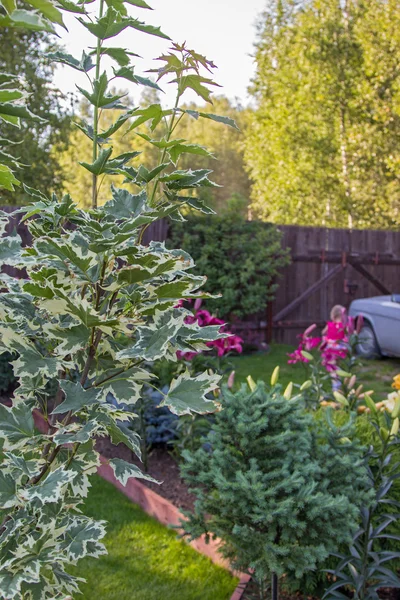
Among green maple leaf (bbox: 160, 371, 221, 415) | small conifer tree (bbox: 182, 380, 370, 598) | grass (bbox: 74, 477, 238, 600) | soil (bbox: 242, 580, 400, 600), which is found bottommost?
grass (bbox: 74, 477, 238, 600)

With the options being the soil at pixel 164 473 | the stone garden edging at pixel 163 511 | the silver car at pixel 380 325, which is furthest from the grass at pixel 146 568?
the silver car at pixel 380 325

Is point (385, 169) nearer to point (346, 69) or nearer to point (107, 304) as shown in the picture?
point (346, 69)

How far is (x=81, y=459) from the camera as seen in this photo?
1538 millimetres

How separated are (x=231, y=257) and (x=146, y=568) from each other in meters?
7.85

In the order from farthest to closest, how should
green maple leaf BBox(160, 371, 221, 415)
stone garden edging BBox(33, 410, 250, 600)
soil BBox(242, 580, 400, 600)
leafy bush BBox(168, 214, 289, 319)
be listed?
leafy bush BBox(168, 214, 289, 319), stone garden edging BBox(33, 410, 250, 600), soil BBox(242, 580, 400, 600), green maple leaf BBox(160, 371, 221, 415)

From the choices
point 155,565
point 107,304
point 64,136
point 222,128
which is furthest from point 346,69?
point 222,128

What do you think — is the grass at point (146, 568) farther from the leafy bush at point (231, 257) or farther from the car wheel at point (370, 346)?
the car wheel at point (370, 346)

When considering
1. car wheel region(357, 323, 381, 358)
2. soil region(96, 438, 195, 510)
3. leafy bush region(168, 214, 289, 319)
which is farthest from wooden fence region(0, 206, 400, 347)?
soil region(96, 438, 195, 510)

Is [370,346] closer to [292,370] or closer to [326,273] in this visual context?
[292,370]

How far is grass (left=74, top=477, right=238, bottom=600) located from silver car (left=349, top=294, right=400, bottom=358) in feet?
20.9

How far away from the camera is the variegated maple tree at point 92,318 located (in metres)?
1.35

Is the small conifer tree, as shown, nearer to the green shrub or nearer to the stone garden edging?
the stone garden edging

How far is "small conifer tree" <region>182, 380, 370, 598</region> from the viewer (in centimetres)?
253

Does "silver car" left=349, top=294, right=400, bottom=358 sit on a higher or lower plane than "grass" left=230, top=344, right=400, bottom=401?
higher
